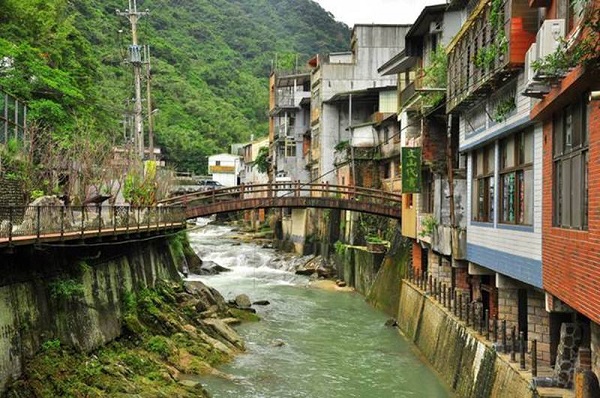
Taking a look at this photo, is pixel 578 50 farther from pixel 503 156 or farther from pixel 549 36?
pixel 503 156

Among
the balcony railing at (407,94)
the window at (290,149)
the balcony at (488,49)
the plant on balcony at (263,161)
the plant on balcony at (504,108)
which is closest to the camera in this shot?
the balcony at (488,49)

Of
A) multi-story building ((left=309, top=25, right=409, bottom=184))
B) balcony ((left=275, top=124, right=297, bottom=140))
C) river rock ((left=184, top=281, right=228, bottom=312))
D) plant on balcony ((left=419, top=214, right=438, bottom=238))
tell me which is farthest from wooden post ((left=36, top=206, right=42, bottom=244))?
balcony ((left=275, top=124, right=297, bottom=140))

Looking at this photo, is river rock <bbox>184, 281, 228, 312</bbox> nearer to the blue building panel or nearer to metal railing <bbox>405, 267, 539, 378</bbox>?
metal railing <bbox>405, 267, 539, 378</bbox>

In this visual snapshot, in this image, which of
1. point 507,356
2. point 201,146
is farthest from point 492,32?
point 201,146

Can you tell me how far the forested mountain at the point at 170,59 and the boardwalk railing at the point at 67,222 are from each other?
12056 millimetres

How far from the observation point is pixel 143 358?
804 inches

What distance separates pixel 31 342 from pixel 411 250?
755 inches

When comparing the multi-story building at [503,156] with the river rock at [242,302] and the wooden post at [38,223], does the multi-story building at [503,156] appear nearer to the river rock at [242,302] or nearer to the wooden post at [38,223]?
the wooden post at [38,223]

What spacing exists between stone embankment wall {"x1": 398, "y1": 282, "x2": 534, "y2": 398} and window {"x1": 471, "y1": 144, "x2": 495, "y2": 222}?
10.6ft

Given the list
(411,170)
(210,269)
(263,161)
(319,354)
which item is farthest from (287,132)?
(319,354)

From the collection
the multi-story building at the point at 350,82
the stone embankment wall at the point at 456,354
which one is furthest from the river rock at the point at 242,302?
the multi-story building at the point at 350,82

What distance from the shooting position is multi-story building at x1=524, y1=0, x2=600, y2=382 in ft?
33.4

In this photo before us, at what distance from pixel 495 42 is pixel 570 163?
188 inches

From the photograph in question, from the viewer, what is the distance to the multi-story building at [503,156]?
14.2 metres
